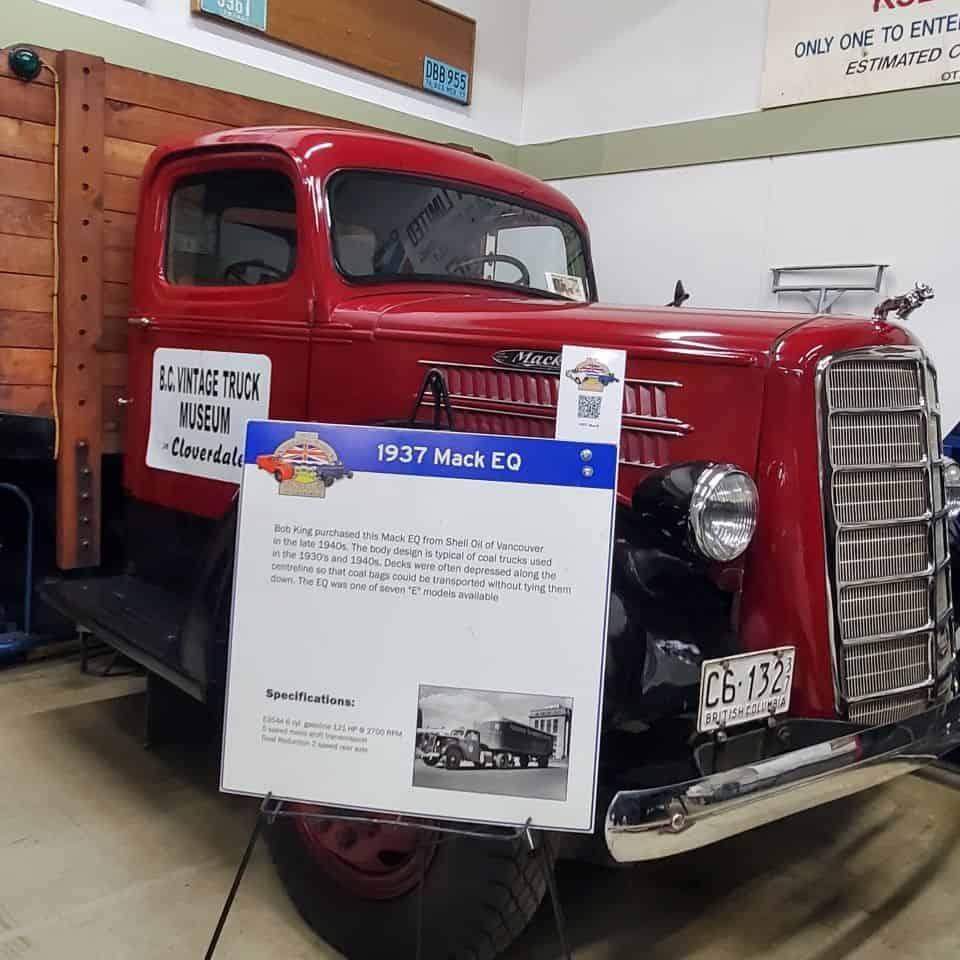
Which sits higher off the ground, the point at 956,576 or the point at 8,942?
the point at 956,576

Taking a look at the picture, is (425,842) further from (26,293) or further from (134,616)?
(26,293)

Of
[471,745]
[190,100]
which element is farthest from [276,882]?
[190,100]

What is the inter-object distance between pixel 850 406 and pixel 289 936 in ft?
5.57

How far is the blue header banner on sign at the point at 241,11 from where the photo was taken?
4156mm

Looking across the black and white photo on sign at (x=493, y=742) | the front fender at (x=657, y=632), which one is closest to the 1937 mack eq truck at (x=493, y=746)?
the black and white photo on sign at (x=493, y=742)

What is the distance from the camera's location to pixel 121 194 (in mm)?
3137

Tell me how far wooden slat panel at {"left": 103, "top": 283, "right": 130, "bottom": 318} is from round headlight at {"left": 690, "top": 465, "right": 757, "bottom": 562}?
228 cm

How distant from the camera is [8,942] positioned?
199 cm

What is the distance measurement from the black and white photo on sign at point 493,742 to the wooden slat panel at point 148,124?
7.64 ft

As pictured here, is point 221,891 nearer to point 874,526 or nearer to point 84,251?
point 874,526

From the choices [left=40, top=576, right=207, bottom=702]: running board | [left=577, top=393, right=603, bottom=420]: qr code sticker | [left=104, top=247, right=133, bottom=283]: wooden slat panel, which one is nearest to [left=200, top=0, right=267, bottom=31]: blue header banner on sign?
[left=104, top=247, right=133, bottom=283]: wooden slat panel

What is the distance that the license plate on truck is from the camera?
64.5 inches

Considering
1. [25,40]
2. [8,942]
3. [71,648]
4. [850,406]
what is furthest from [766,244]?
[8,942]

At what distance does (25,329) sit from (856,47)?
12.4 feet
